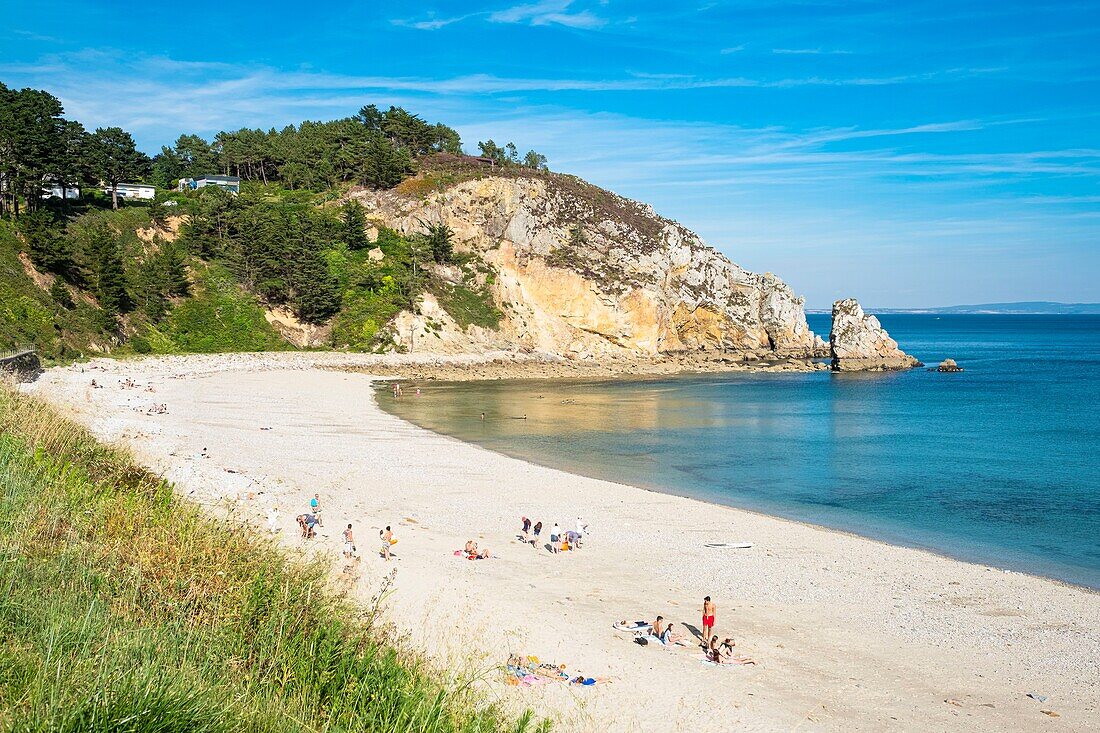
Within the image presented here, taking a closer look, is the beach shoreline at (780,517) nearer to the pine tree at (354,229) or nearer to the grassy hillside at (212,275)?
the grassy hillside at (212,275)

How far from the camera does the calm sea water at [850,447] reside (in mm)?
23594

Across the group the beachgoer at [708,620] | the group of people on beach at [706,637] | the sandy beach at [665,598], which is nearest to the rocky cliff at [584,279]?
the sandy beach at [665,598]

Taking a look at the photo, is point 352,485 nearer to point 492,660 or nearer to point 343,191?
point 492,660

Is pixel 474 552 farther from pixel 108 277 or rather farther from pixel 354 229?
pixel 354 229

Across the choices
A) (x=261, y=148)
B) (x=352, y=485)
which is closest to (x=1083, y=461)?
(x=352, y=485)

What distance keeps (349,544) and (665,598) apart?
7.06 m

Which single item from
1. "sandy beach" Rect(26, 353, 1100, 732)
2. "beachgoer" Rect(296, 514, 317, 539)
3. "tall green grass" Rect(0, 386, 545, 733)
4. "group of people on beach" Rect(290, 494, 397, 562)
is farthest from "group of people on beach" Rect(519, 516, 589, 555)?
"tall green grass" Rect(0, 386, 545, 733)

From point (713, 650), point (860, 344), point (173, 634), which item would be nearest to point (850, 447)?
point (713, 650)

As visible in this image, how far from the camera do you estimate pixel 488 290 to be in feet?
256

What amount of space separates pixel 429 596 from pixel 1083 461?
34061mm

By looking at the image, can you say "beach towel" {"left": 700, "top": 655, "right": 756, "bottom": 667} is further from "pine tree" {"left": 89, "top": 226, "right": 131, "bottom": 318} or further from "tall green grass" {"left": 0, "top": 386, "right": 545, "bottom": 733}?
"pine tree" {"left": 89, "top": 226, "right": 131, "bottom": 318}

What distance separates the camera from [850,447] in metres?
38.4

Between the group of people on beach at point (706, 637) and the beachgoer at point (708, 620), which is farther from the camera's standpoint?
the beachgoer at point (708, 620)

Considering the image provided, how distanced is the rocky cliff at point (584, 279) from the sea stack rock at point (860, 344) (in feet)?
19.1
